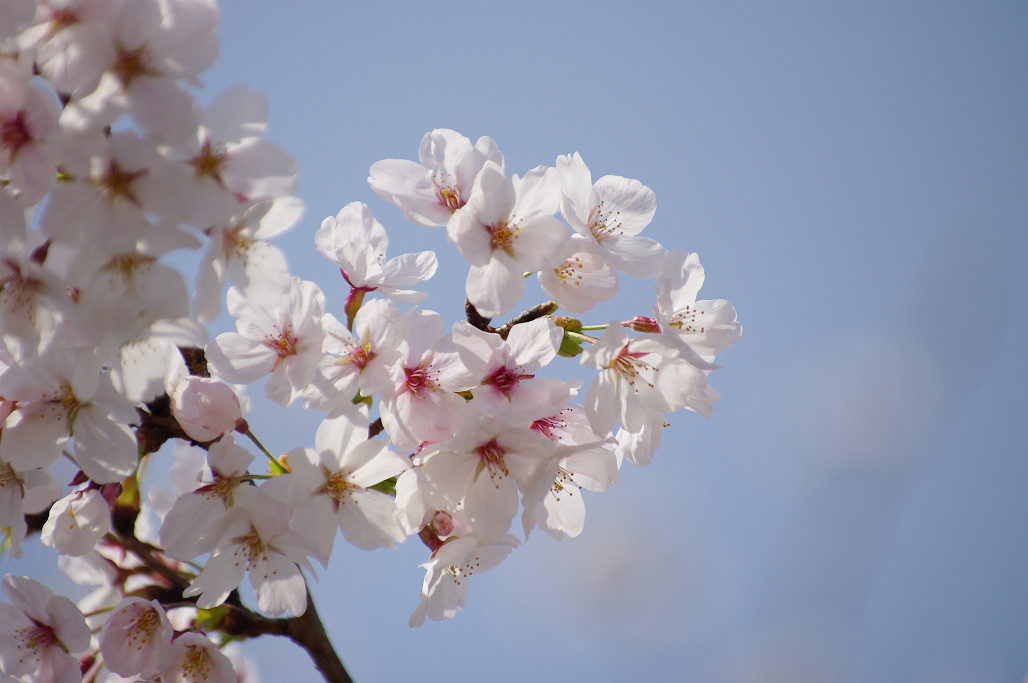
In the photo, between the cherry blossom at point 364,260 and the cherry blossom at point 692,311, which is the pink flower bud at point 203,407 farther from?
the cherry blossom at point 692,311

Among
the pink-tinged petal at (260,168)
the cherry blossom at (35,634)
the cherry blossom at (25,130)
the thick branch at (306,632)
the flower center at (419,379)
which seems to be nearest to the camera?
the cherry blossom at (25,130)

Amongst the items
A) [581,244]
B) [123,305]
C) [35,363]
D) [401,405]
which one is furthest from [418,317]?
[35,363]

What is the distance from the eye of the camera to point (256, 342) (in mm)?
992

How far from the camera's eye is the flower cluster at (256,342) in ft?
2.56

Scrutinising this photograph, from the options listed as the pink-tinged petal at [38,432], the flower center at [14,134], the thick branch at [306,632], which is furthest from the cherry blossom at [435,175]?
the thick branch at [306,632]

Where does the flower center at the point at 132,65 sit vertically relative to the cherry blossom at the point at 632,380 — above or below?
above

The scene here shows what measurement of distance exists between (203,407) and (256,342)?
114mm

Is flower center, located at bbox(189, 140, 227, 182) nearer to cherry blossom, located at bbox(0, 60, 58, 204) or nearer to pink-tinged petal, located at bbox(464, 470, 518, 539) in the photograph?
cherry blossom, located at bbox(0, 60, 58, 204)

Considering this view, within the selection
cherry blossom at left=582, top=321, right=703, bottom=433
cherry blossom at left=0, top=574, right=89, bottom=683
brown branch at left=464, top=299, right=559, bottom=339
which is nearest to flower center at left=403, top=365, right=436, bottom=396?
brown branch at left=464, top=299, right=559, bottom=339

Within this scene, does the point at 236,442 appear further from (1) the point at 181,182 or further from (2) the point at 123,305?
(1) the point at 181,182

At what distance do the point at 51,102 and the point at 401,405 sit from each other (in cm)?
54

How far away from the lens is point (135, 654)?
1037 millimetres

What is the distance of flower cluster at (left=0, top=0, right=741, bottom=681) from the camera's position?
0.78 m

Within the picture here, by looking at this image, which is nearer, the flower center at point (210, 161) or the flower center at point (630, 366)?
the flower center at point (210, 161)
